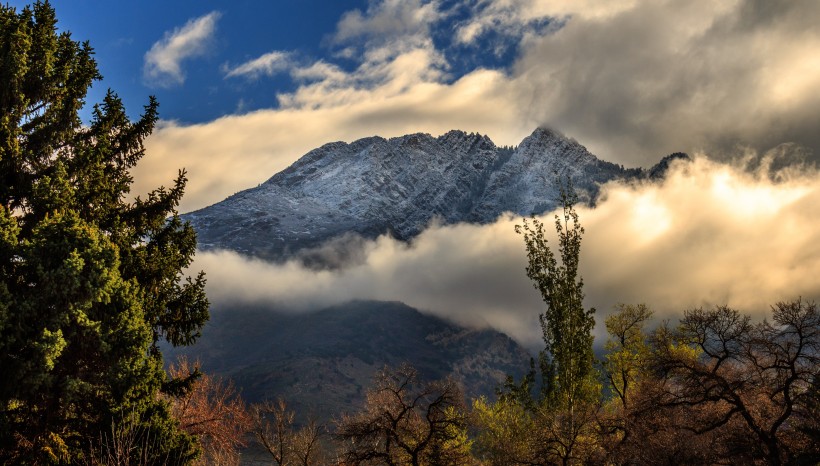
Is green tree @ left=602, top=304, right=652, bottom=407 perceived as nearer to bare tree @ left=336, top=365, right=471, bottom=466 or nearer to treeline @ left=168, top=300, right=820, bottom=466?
treeline @ left=168, top=300, right=820, bottom=466

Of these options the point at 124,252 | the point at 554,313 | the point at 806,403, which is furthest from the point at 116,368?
the point at 554,313

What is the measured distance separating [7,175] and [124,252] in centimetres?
484

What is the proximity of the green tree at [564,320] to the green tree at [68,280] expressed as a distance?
22.8 m

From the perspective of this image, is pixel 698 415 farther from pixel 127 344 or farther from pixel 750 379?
pixel 127 344

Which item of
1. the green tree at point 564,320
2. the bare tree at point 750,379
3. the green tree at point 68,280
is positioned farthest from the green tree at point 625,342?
the green tree at point 68,280

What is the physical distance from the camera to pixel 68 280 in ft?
65.7

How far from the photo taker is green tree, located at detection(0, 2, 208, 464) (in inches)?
786

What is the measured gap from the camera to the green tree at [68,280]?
20.0 m

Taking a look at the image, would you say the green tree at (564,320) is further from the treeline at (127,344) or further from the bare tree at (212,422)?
the bare tree at (212,422)

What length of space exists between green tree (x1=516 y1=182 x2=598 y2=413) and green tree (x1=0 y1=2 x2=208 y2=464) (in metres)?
22.8

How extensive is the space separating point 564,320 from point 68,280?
96.1 feet

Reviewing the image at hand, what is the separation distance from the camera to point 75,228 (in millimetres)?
20844

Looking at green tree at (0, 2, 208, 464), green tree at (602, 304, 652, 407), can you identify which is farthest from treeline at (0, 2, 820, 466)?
green tree at (602, 304, 652, 407)

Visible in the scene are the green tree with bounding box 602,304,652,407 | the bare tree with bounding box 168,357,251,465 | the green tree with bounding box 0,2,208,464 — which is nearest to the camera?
the green tree with bounding box 0,2,208,464
